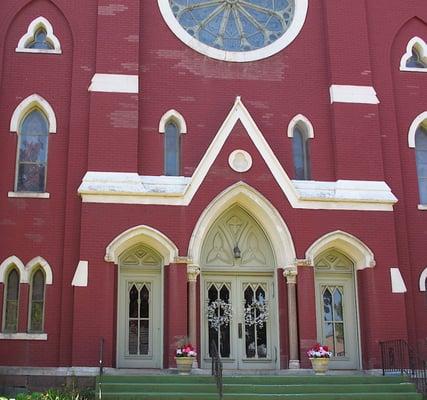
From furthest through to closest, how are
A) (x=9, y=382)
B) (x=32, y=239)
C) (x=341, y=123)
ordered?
(x=341, y=123), (x=32, y=239), (x=9, y=382)

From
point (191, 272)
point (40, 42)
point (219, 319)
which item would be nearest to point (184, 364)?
Result: point (219, 319)

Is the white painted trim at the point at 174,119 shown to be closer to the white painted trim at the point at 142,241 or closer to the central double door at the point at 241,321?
the white painted trim at the point at 142,241

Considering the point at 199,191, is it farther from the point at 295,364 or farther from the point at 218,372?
the point at 218,372

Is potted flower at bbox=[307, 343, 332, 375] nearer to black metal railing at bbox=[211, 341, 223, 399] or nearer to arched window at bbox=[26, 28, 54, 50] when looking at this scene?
black metal railing at bbox=[211, 341, 223, 399]

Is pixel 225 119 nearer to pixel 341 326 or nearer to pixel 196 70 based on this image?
pixel 196 70

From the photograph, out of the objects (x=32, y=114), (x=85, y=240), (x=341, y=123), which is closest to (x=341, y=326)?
(x=341, y=123)

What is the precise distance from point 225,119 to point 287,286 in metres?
3.99

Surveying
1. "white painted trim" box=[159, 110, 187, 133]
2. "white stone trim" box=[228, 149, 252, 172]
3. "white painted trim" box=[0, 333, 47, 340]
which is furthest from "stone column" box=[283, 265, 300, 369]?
"white painted trim" box=[0, 333, 47, 340]

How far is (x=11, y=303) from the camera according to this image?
1661cm

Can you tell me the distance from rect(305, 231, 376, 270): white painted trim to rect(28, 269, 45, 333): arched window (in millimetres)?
5723

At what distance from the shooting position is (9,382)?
15.6 metres

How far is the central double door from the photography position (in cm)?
1697

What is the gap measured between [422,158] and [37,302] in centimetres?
959

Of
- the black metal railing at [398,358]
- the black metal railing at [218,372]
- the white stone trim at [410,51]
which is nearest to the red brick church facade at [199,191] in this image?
the black metal railing at [398,358]
